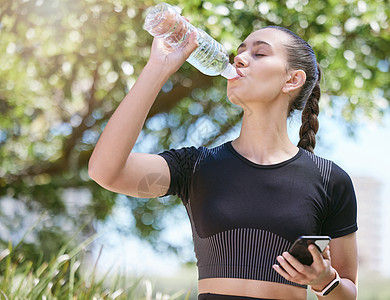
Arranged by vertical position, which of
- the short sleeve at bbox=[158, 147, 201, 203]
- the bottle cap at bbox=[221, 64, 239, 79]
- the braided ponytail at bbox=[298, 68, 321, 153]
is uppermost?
the bottle cap at bbox=[221, 64, 239, 79]

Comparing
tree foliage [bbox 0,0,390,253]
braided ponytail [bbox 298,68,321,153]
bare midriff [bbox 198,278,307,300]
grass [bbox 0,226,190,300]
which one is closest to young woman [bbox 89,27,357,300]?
bare midriff [bbox 198,278,307,300]

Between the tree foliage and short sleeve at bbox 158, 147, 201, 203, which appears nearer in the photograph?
short sleeve at bbox 158, 147, 201, 203

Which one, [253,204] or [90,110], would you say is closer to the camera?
[253,204]

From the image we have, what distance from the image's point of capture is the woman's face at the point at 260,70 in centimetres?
146

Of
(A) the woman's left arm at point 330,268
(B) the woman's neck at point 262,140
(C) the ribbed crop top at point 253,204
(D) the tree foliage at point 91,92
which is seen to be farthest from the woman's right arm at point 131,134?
(D) the tree foliage at point 91,92

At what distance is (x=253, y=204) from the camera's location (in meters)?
1.38

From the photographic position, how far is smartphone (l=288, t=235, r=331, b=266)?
1.13 meters

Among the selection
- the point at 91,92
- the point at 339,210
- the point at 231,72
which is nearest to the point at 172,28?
the point at 231,72

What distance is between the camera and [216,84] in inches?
163

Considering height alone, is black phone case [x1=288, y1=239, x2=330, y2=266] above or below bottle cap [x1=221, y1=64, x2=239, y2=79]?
below

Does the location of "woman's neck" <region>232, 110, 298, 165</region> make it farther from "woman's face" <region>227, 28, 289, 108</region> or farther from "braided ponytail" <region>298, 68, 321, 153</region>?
"braided ponytail" <region>298, 68, 321, 153</region>

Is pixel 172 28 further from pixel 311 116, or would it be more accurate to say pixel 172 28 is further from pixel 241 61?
pixel 311 116

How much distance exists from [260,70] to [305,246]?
0.54 m

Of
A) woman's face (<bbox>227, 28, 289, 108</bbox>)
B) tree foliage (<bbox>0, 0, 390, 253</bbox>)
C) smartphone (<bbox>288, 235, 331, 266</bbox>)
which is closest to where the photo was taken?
smartphone (<bbox>288, 235, 331, 266</bbox>)
